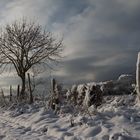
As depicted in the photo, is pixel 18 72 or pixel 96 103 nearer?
pixel 96 103

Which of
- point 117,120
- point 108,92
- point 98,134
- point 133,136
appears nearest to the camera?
point 133,136

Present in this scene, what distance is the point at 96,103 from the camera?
14219 mm

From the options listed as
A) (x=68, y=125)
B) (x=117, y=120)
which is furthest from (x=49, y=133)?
(x=117, y=120)

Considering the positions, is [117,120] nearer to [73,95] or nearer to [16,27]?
[73,95]

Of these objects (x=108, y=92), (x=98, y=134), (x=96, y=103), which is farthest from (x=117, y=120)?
(x=108, y=92)

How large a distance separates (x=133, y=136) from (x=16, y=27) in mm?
28192

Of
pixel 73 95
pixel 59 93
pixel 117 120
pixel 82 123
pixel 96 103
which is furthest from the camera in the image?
pixel 59 93

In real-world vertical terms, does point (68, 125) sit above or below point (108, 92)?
below

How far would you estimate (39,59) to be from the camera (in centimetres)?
3491

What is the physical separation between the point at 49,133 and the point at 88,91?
403 centimetres

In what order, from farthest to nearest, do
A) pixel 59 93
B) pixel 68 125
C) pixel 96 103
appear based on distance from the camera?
pixel 59 93
pixel 96 103
pixel 68 125

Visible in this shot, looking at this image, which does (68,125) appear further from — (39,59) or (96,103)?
(39,59)

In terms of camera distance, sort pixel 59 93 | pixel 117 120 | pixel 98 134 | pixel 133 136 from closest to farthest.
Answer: pixel 133 136 → pixel 98 134 → pixel 117 120 → pixel 59 93

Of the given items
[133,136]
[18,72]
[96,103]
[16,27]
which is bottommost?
→ [133,136]
